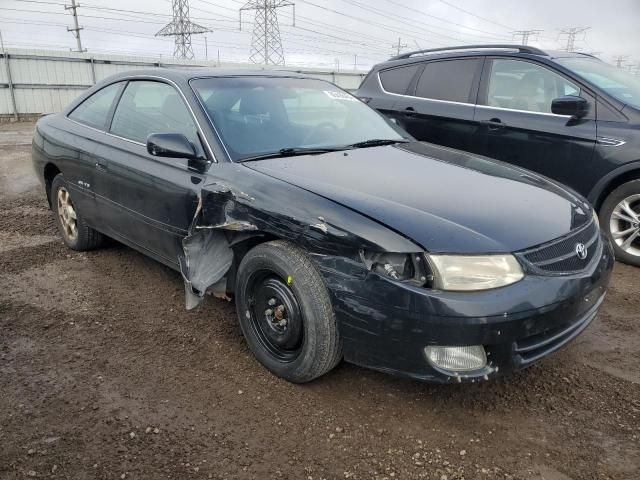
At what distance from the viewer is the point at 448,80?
546cm

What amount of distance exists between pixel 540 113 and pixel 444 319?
3334 mm

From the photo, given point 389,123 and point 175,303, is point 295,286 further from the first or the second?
point 389,123

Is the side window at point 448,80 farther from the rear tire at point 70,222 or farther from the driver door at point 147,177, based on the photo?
the rear tire at point 70,222

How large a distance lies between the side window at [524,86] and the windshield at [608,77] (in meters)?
0.16

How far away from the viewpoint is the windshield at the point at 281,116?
3.16 meters

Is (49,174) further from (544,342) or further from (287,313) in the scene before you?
(544,342)

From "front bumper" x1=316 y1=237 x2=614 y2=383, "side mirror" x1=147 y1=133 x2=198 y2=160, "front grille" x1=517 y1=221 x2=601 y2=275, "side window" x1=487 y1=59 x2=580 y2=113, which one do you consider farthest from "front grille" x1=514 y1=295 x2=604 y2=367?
"side window" x1=487 y1=59 x2=580 y2=113

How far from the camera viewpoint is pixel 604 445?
7.45 feet

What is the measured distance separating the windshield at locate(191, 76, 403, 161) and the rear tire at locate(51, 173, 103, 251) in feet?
5.89

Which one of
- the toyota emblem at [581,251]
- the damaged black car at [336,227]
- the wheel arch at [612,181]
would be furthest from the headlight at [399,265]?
the wheel arch at [612,181]

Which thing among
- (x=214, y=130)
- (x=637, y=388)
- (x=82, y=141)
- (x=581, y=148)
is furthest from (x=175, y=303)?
(x=581, y=148)

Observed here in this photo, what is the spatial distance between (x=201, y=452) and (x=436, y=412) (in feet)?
3.60

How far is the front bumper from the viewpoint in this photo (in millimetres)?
2160

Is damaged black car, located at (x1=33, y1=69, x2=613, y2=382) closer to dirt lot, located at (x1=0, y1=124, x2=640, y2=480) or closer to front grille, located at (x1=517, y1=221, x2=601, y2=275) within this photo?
front grille, located at (x1=517, y1=221, x2=601, y2=275)
